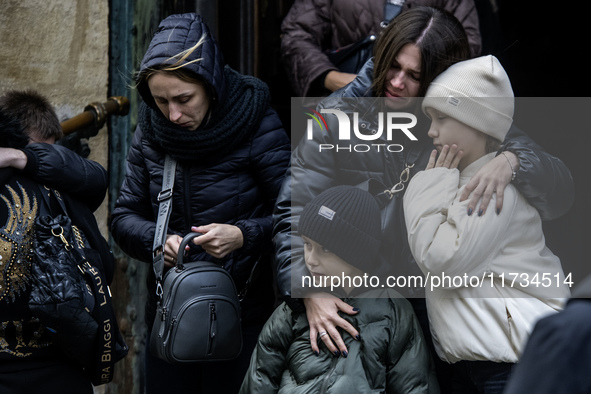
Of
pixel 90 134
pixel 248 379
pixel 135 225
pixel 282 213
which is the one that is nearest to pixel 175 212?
pixel 135 225

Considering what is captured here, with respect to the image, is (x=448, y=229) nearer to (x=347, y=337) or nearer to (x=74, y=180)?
(x=347, y=337)

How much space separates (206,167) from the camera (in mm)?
3342

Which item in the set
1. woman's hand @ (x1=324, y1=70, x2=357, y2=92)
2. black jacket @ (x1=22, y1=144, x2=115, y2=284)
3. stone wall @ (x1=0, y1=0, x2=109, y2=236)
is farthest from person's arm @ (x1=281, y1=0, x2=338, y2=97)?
black jacket @ (x1=22, y1=144, x2=115, y2=284)

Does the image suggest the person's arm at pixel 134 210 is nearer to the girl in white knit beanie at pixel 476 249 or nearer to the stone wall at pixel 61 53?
the stone wall at pixel 61 53

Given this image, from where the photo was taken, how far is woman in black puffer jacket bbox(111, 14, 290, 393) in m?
3.23

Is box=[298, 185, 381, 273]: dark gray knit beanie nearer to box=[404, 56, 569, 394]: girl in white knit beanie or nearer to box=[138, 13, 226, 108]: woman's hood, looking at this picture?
box=[404, 56, 569, 394]: girl in white knit beanie

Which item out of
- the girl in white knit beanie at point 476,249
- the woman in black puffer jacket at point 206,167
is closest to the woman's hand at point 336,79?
the woman in black puffer jacket at point 206,167

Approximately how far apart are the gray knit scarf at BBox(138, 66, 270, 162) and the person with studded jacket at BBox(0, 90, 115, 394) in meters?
0.34

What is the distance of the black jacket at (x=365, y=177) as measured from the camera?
2783 mm

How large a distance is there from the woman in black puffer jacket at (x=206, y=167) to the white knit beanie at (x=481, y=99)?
32.7 inches

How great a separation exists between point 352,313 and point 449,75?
0.84 m

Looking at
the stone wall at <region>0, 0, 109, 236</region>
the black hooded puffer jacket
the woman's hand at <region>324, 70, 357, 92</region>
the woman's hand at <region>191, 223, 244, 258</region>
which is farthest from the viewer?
the stone wall at <region>0, 0, 109, 236</region>

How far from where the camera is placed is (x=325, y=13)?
4.07 metres

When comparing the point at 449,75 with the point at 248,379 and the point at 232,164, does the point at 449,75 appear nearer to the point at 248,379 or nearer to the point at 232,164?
the point at 232,164
